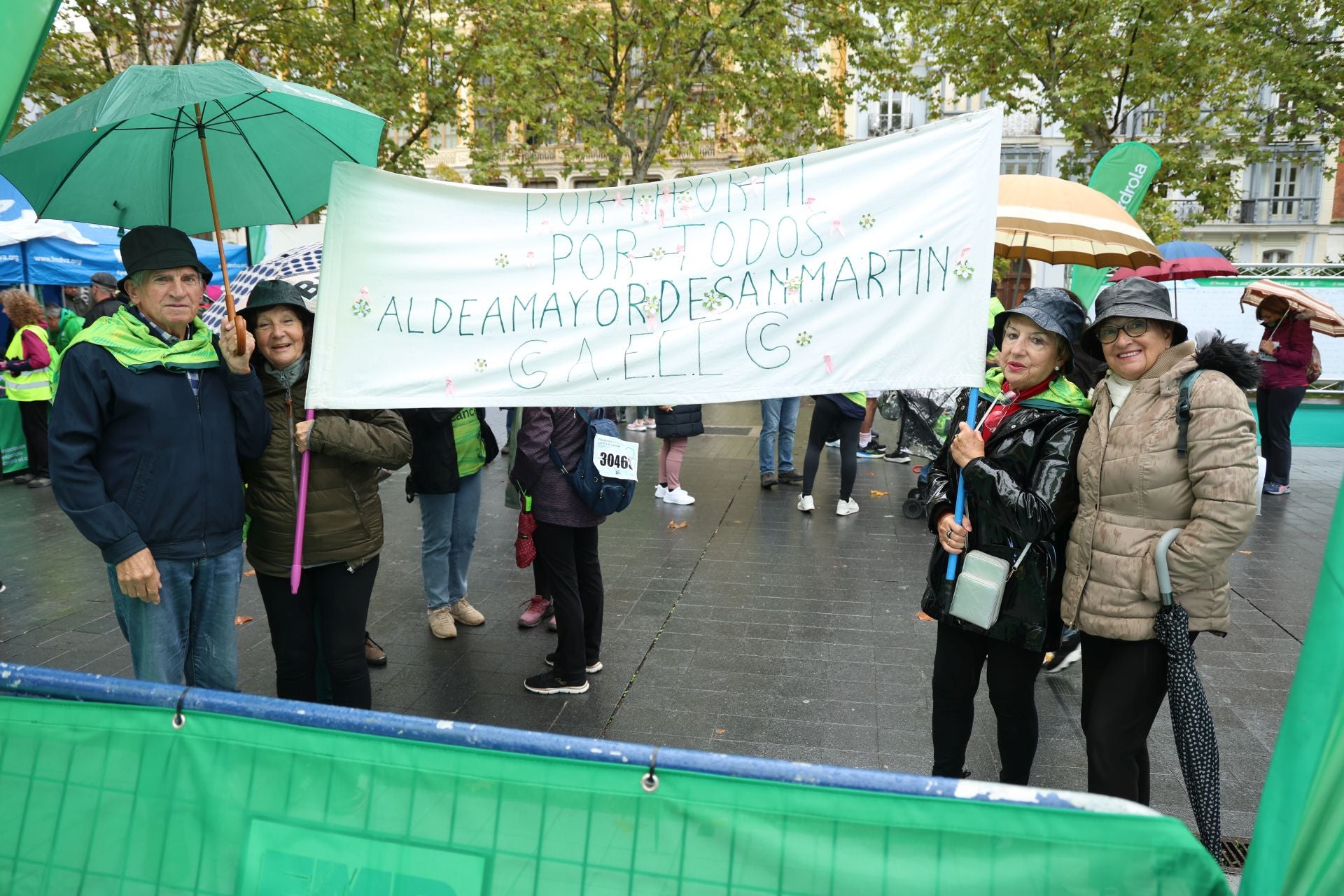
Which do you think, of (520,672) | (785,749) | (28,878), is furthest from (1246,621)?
(28,878)

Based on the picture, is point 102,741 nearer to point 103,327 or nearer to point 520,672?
point 103,327

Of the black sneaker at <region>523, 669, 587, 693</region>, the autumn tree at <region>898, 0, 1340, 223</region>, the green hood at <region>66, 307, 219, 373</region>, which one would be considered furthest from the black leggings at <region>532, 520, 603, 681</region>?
the autumn tree at <region>898, 0, 1340, 223</region>

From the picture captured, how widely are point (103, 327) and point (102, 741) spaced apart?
1498 millimetres

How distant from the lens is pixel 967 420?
298cm

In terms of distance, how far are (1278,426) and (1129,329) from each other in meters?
8.04

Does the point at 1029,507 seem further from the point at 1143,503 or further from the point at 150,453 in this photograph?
the point at 150,453

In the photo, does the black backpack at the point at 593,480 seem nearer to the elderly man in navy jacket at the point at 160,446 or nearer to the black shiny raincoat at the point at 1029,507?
the elderly man in navy jacket at the point at 160,446

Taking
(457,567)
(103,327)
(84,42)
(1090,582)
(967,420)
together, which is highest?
(84,42)

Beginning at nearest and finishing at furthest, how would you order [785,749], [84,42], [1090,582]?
[1090,582], [785,749], [84,42]

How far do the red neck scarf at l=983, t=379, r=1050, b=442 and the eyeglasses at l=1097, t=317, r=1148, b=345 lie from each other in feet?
0.74

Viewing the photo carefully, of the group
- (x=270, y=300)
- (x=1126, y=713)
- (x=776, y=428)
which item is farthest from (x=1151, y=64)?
(x=270, y=300)

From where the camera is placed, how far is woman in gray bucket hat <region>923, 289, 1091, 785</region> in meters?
2.86

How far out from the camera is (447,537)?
205 inches

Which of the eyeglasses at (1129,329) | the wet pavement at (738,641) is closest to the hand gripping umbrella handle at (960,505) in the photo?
the eyeglasses at (1129,329)
